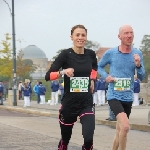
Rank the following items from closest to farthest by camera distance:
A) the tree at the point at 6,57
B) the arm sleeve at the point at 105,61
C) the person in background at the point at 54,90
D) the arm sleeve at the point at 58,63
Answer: the arm sleeve at the point at 58,63 < the arm sleeve at the point at 105,61 < the person in background at the point at 54,90 < the tree at the point at 6,57

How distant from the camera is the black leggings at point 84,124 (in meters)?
5.77

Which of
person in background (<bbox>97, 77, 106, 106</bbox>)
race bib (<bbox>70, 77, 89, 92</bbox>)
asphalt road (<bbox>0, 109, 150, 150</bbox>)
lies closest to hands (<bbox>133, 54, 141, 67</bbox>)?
race bib (<bbox>70, 77, 89, 92</bbox>)

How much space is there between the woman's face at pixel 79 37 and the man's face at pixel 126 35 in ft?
2.76

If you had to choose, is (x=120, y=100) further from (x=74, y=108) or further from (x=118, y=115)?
(x=74, y=108)

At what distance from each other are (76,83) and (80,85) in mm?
55

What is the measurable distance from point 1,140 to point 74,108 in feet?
14.7

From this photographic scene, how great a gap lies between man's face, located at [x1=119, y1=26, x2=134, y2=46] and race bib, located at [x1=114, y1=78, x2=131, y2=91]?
0.51 meters

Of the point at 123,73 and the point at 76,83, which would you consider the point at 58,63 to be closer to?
the point at 76,83

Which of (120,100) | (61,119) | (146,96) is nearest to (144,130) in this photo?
(120,100)

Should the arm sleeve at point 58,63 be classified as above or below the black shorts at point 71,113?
above

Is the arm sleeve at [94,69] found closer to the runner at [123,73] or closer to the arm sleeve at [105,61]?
the runner at [123,73]

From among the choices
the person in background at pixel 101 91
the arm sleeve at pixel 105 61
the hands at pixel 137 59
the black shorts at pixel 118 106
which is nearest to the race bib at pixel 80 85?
the black shorts at pixel 118 106

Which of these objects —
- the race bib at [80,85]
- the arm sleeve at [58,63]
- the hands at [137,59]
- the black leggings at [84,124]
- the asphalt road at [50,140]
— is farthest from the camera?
the asphalt road at [50,140]

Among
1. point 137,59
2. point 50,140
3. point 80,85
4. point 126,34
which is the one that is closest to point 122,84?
point 137,59
